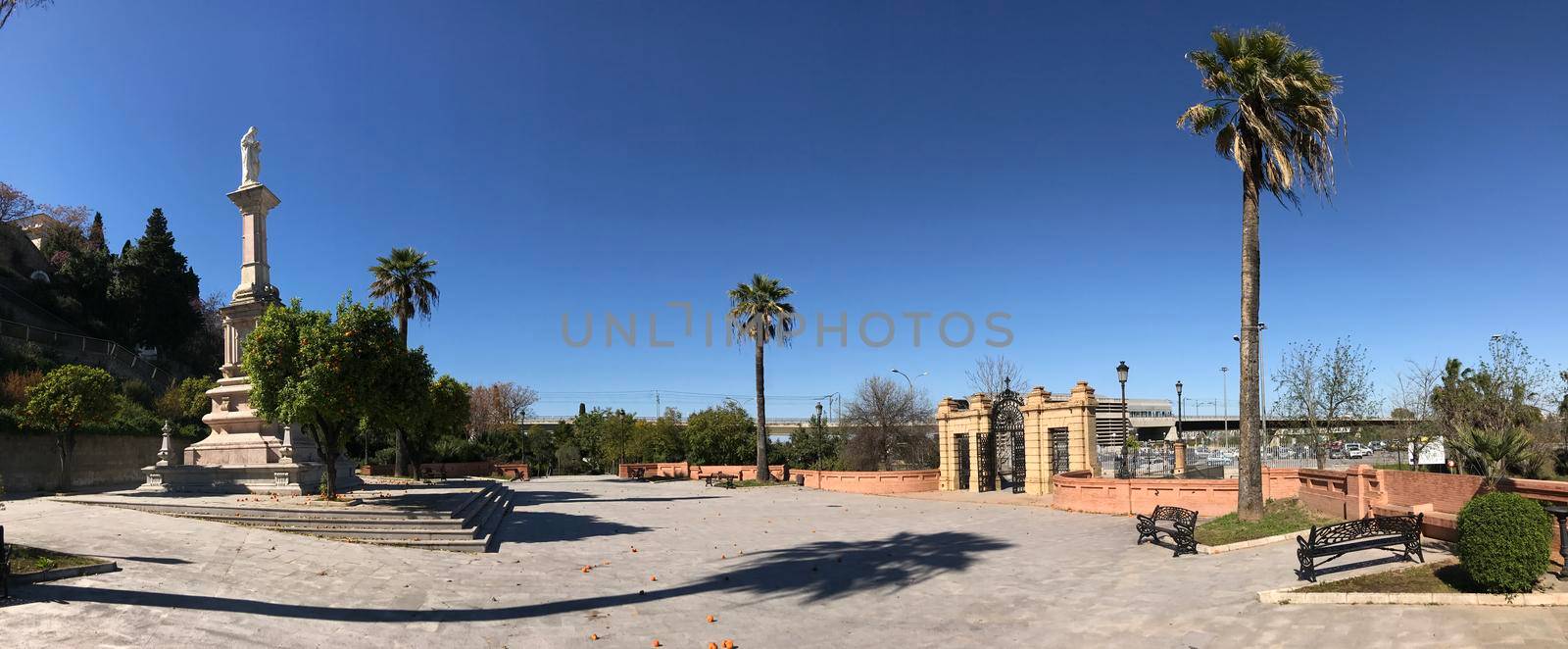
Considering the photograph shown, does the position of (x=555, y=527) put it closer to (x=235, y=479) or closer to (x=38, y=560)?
(x=235, y=479)

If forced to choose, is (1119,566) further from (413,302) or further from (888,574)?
(413,302)

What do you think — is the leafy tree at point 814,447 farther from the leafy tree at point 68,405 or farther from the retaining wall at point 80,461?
the leafy tree at point 68,405

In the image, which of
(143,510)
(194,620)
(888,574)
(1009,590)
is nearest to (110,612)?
(194,620)

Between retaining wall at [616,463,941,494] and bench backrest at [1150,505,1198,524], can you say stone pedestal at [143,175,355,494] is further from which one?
bench backrest at [1150,505,1198,524]

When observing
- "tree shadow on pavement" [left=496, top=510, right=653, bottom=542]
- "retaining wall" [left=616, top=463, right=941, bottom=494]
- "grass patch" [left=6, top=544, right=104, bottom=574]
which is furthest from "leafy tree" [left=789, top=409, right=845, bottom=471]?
"grass patch" [left=6, top=544, right=104, bottom=574]

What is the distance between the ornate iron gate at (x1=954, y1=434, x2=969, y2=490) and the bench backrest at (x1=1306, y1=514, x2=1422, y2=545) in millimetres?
19880

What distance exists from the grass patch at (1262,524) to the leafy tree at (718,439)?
30.5m

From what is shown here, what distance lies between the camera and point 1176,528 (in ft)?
45.5

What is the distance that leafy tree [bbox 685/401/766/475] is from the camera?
1743 inches

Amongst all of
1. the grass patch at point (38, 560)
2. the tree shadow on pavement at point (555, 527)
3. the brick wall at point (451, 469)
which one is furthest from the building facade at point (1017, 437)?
the brick wall at point (451, 469)

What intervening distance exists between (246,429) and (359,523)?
781cm

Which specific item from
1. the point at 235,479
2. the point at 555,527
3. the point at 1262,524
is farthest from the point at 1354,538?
the point at 235,479

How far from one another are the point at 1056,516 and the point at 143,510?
2092cm

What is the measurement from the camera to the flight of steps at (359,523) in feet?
45.9
